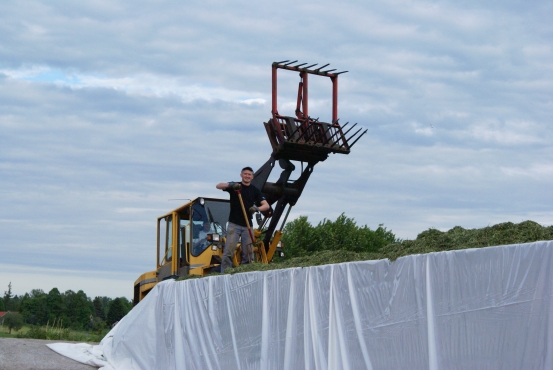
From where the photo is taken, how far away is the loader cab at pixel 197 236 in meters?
14.1

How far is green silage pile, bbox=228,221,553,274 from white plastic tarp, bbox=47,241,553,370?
0.73 feet

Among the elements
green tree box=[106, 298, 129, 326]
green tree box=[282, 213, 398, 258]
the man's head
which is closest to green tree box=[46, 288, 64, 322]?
green tree box=[106, 298, 129, 326]

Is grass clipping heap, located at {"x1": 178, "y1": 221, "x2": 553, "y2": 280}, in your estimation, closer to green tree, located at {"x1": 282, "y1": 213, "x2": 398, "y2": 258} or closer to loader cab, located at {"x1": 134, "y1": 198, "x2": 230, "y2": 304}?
loader cab, located at {"x1": 134, "y1": 198, "x2": 230, "y2": 304}

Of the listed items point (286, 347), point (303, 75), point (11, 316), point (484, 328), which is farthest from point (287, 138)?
point (11, 316)

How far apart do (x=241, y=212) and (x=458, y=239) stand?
5.81 m

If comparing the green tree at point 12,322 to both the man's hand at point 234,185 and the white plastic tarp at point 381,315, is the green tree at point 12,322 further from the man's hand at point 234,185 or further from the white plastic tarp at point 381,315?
the white plastic tarp at point 381,315

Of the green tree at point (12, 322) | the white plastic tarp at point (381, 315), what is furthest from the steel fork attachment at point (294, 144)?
the green tree at point (12, 322)

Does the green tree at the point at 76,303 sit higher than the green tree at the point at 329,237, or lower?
lower

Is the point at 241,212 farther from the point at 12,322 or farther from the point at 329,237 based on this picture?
the point at 329,237

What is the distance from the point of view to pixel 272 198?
1416 centimetres

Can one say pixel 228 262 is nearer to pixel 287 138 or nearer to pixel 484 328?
pixel 287 138

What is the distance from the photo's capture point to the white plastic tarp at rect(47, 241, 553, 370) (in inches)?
216

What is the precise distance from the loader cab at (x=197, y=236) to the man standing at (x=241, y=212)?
1.38 meters

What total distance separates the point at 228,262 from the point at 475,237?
625 centimetres
